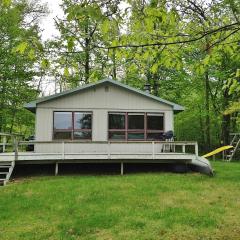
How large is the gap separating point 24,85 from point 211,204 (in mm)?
18454

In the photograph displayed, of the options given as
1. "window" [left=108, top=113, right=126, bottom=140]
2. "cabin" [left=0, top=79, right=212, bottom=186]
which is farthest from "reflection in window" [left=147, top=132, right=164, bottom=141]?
"window" [left=108, top=113, right=126, bottom=140]

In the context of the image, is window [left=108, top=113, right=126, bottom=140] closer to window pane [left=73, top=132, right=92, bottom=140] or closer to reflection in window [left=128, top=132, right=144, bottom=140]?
reflection in window [left=128, top=132, right=144, bottom=140]

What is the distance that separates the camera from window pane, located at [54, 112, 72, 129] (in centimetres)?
1653

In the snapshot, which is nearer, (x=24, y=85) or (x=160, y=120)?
(x=160, y=120)

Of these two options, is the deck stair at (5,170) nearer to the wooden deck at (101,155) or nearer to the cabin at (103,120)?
the wooden deck at (101,155)

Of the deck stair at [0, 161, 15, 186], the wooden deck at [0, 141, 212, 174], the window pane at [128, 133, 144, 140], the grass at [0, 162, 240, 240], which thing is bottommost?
the grass at [0, 162, 240, 240]

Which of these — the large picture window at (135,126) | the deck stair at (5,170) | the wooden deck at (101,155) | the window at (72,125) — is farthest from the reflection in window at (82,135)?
the deck stair at (5,170)

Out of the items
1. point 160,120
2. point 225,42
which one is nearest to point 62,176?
point 160,120

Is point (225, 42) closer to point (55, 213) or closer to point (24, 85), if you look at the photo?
point (55, 213)

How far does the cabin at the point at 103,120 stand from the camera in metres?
16.3

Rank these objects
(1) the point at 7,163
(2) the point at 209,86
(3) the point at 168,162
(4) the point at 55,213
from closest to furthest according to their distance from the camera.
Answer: (4) the point at 55,213 → (1) the point at 7,163 → (3) the point at 168,162 → (2) the point at 209,86

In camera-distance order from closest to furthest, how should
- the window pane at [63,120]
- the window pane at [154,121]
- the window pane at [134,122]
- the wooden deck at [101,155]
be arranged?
the wooden deck at [101,155] < the window pane at [63,120] < the window pane at [134,122] < the window pane at [154,121]

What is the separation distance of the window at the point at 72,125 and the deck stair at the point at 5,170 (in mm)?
2649

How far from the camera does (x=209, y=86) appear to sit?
28703mm
